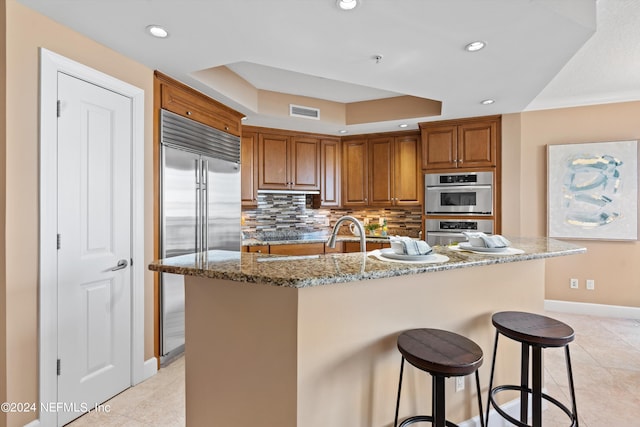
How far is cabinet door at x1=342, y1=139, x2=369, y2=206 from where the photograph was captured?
194 inches

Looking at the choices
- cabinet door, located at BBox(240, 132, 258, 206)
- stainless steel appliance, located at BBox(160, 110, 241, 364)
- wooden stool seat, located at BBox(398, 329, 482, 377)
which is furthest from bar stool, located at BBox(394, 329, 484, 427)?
cabinet door, located at BBox(240, 132, 258, 206)

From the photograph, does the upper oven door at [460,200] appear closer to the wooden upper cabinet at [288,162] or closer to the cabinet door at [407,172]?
the cabinet door at [407,172]

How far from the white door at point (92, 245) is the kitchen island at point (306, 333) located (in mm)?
992

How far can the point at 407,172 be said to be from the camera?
184 inches

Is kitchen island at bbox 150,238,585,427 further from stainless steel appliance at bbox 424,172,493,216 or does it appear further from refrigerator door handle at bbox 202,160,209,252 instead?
stainless steel appliance at bbox 424,172,493,216

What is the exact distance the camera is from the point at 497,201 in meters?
4.08

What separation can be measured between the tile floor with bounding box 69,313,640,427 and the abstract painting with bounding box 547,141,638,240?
1177 millimetres

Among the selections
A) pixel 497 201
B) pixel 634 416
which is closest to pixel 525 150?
pixel 497 201

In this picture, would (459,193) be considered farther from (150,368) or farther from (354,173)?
(150,368)

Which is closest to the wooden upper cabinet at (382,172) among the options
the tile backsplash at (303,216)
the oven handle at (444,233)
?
the tile backsplash at (303,216)

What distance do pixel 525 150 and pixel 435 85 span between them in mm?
1922

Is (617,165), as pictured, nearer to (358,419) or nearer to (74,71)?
(358,419)

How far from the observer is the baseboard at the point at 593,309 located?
3.84 metres

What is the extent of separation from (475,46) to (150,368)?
3.32 metres
